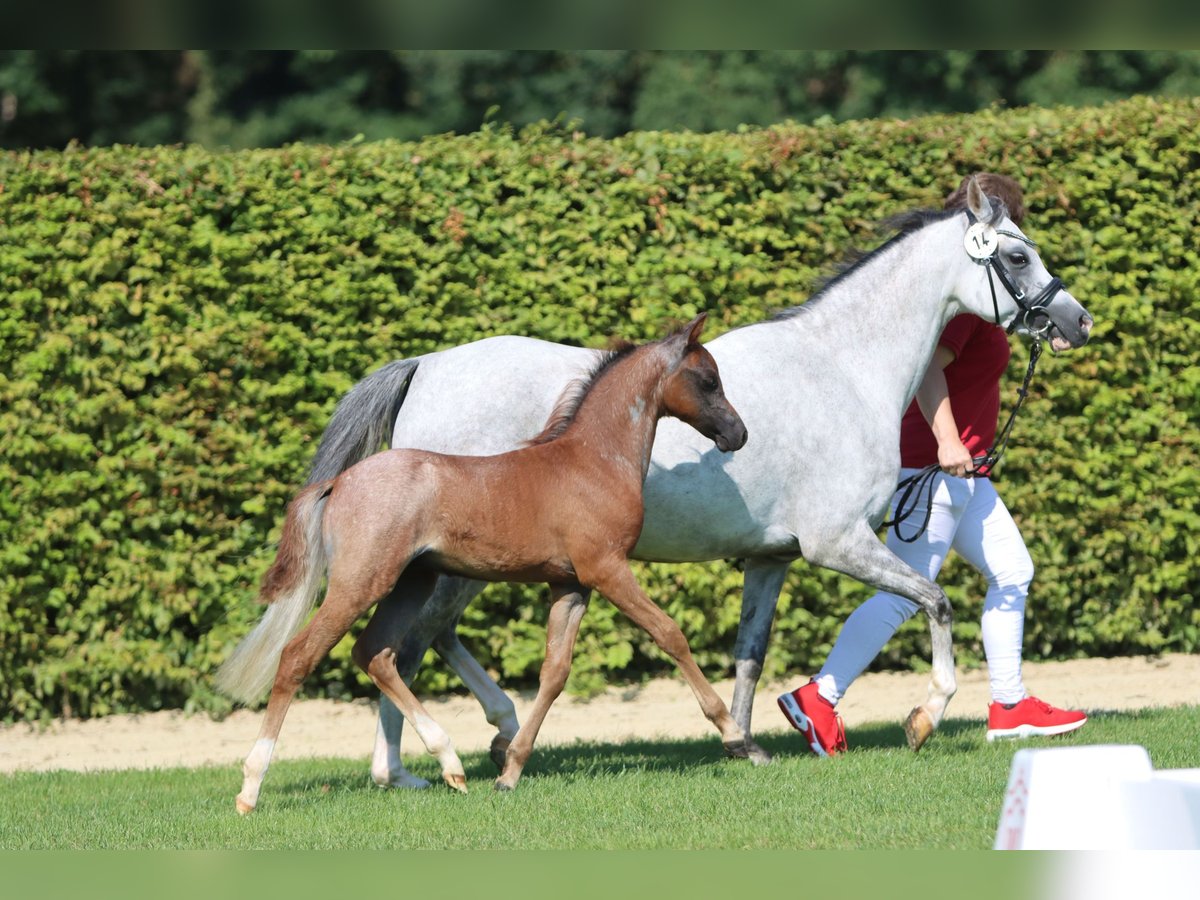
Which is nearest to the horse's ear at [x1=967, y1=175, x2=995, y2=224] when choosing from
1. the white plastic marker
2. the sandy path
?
the sandy path

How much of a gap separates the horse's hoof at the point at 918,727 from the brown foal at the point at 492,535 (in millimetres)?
729

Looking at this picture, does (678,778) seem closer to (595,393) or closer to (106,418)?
(595,393)

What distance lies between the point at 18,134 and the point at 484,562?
15.7 m

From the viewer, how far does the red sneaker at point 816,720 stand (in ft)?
18.1

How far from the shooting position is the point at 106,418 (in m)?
6.98

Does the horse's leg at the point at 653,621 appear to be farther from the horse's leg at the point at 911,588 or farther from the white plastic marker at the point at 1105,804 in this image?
the white plastic marker at the point at 1105,804

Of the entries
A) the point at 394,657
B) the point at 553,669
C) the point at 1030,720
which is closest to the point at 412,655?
the point at 394,657

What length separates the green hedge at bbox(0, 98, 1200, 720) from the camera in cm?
694

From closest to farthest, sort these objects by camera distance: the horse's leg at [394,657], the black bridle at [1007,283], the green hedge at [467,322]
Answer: the horse's leg at [394,657], the black bridle at [1007,283], the green hedge at [467,322]

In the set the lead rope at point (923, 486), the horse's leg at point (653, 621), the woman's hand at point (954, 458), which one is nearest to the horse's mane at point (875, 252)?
the lead rope at point (923, 486)

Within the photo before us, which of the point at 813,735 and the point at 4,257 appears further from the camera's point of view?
the point at 4,257

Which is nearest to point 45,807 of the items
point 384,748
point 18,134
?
point 384,748

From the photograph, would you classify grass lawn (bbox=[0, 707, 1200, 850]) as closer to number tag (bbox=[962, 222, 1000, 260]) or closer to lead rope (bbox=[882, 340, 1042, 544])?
lead rope (bbox=[882, 340, 1042, 544])
